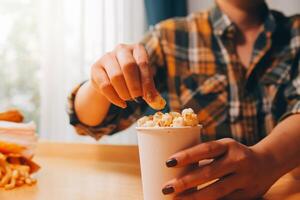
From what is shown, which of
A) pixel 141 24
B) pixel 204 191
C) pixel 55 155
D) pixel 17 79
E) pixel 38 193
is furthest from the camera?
pixel 17 79

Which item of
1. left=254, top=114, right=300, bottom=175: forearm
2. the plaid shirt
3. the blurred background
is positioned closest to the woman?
the plaid shirt

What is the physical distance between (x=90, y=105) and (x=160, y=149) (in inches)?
19.3

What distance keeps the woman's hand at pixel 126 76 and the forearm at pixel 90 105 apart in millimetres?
293

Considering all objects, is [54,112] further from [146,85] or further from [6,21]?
[146,85]

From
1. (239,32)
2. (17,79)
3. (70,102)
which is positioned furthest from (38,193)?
(17,79)

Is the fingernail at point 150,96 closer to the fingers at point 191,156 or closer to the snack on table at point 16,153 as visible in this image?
the fingers at point 191,156

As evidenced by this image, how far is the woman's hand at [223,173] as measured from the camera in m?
0.43

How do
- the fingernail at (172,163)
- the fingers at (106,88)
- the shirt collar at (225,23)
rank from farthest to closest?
the shirt collar at (225,23)
the fingers at (106,88)
the fingernail at (172,163)

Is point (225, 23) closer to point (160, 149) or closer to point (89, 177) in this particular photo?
point (89, 177)

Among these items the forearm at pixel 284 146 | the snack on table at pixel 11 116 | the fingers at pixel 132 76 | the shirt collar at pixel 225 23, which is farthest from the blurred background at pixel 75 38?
the fingers at pixel 132 76

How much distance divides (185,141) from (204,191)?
0.07 metres

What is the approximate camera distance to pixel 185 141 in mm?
443

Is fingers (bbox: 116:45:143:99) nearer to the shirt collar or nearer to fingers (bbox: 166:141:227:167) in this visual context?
fingers (bbox: 166:141:227:167)

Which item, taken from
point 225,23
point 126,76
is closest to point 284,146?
point 126,76
